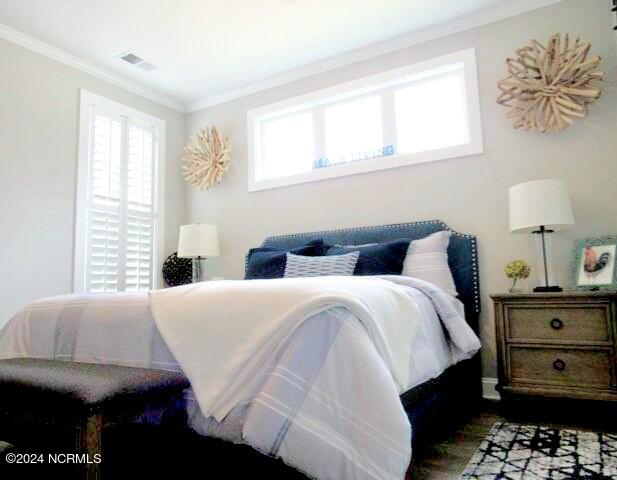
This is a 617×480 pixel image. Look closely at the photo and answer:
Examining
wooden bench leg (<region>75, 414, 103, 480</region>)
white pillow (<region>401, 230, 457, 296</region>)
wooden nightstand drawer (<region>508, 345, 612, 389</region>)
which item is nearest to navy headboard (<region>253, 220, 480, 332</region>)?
white pillow (<region>401, 230, 457, 296</region>)

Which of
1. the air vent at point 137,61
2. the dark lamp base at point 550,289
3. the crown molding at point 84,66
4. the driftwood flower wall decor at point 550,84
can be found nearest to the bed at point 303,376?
the dark lamp base at point 550,289

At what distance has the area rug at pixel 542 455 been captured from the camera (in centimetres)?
171

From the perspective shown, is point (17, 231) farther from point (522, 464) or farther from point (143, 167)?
point (522, 464)

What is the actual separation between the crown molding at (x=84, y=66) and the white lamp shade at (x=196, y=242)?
1482mm

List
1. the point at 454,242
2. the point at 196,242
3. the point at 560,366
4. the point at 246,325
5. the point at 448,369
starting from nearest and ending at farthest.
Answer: the point at 246,325, the point at 448,369, the point at 560,366, the point at 454,242, the point at 196,242

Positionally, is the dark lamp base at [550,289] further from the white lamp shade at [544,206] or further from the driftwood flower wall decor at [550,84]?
the driftwood flower wall decor at [550,84]

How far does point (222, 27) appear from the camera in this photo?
3467 mm

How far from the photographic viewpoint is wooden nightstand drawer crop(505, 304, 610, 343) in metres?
2.32

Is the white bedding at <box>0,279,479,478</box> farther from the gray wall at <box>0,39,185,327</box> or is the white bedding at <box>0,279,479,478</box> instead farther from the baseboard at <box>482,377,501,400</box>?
the gray wall at <box>0,39,185,327</box>

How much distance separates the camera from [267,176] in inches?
173

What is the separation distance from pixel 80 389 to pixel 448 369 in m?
1.70

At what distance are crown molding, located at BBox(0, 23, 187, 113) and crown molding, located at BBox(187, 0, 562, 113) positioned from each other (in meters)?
0.29

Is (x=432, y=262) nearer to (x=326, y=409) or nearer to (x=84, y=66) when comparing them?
(x=326, y=409)

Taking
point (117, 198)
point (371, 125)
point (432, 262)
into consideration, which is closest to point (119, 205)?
point (117, 198)
